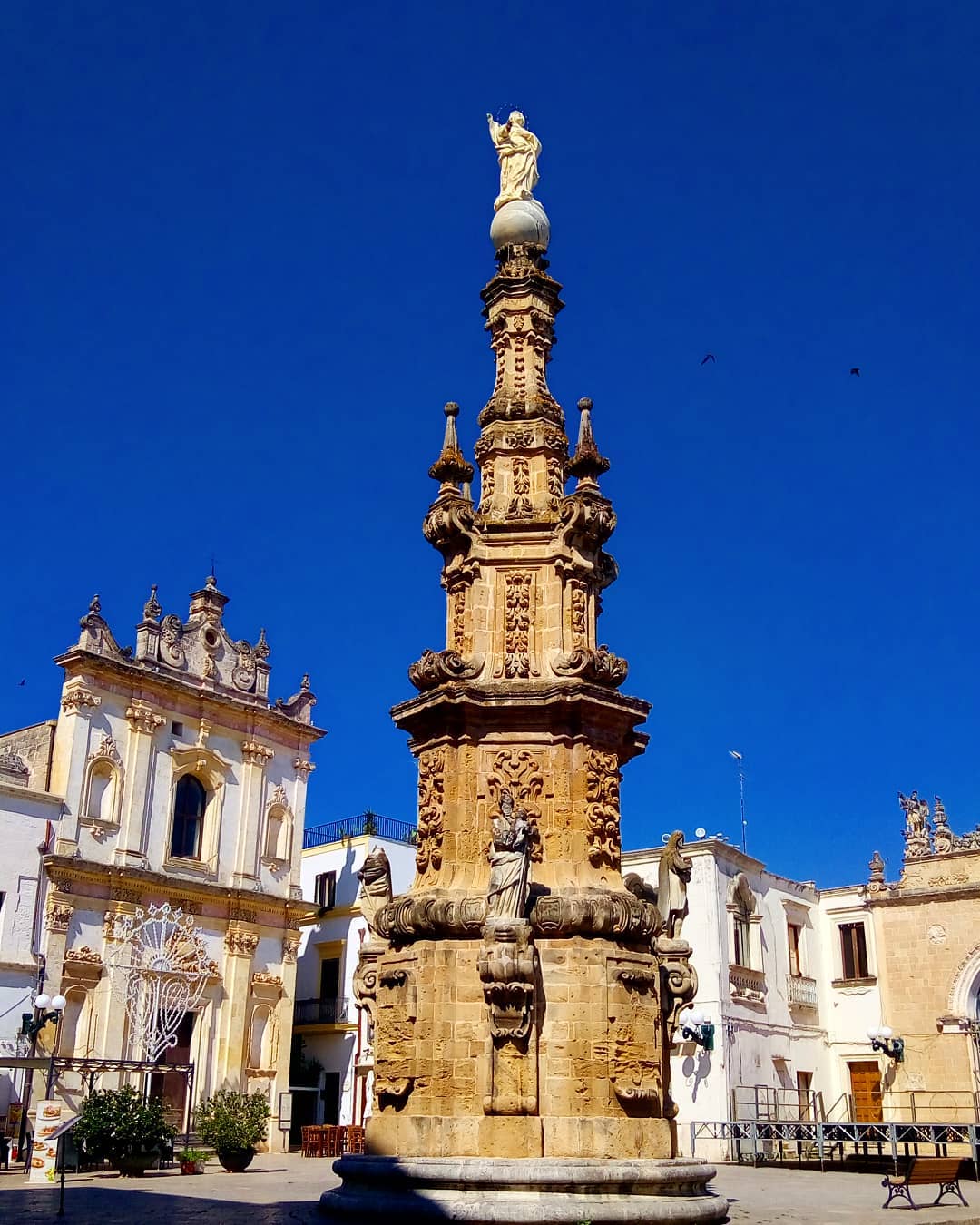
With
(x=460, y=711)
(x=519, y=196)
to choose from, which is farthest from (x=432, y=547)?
(x=519, y=196)

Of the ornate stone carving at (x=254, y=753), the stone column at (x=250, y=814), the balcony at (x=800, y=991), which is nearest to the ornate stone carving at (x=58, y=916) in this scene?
the stone column at (x=250, y=814)

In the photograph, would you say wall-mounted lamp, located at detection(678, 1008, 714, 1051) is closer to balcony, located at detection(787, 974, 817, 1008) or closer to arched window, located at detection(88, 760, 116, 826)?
balcony, located at detection(787, 974, 817, 1008)

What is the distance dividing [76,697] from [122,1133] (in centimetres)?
1232

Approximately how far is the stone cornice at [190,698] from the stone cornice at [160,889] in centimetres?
466

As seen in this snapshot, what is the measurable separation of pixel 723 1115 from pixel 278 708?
16949mm

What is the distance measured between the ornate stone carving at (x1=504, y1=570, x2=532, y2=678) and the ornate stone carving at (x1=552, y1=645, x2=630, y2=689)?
1.30 feet

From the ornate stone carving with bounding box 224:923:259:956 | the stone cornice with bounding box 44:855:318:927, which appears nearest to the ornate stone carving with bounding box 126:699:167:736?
the stone cornice with bounding box 44:855:318:927

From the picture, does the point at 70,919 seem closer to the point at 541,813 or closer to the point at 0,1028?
the point at 0,1028

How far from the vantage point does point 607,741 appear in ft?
42.1

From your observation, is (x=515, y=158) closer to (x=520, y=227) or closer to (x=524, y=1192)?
(x=520, y=227)

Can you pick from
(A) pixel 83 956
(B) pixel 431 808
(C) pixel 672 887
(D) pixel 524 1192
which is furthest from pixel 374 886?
(A) pixel 83 956

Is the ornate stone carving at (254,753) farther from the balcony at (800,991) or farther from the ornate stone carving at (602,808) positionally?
the ornate stone carving at (602,808)

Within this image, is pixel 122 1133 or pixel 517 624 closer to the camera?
pixel 517 624

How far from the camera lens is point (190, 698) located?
115ft
